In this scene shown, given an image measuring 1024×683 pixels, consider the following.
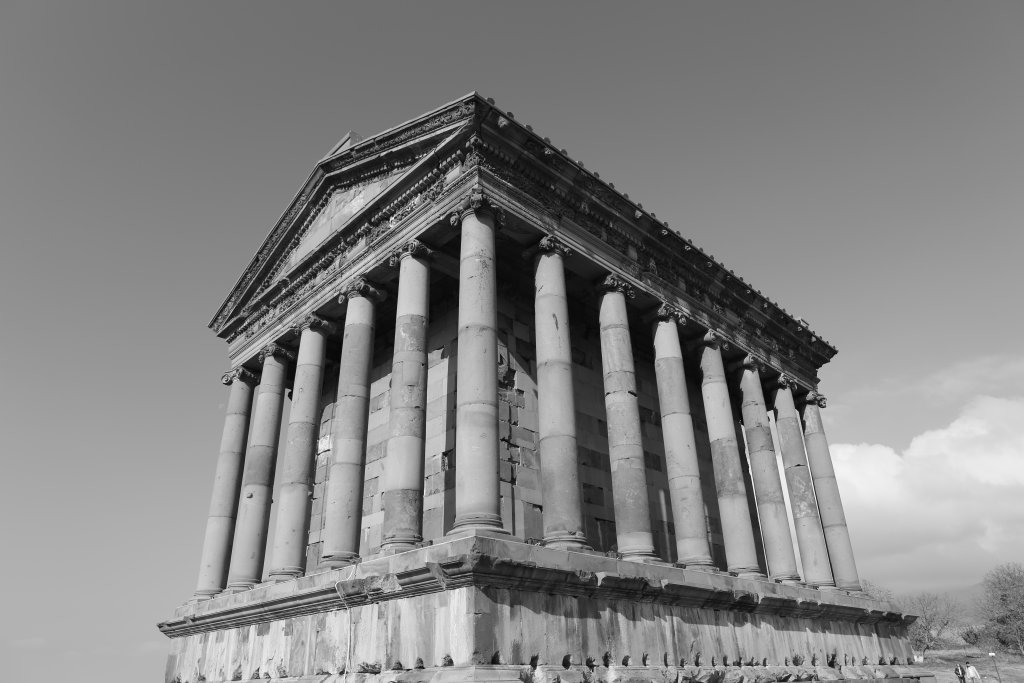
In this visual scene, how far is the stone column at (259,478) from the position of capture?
16.1 metres

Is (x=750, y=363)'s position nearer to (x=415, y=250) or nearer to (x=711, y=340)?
(x=711, y=340)

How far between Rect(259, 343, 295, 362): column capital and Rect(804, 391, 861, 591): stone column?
646 inches

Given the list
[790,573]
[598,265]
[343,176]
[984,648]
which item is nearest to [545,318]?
[598,265]

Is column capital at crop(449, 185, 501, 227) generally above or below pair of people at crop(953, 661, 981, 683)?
above

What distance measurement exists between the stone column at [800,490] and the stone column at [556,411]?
9.47 meters

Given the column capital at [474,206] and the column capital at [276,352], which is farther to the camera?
the column capital at [276,352]

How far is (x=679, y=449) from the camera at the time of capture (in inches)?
595

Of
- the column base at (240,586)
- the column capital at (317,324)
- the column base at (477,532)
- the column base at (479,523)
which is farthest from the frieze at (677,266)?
the column base at (240,586)

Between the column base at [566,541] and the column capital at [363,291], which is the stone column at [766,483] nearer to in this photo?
the column base at [566,541]

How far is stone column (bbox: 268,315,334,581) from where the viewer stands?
47.5ft

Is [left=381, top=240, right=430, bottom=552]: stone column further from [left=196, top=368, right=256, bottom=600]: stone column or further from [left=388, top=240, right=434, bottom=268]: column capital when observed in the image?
[left=196, top=368, right=256, bottom=600]: stone column

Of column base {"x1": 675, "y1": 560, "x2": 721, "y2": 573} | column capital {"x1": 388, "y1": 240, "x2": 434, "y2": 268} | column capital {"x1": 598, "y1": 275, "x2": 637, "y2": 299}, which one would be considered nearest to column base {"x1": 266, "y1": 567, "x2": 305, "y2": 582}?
column capital {"x1": 388, "y1": 240, "x2": 434, "y2": 268}

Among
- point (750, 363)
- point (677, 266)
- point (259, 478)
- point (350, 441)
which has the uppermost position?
point (677, 266)

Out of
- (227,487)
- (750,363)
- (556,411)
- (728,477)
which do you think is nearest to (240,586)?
(227,487)
